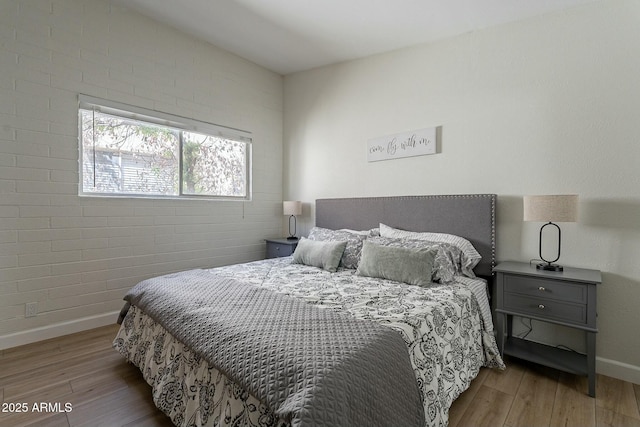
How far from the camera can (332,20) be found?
2746mm

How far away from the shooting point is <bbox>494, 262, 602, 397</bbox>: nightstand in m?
1.90

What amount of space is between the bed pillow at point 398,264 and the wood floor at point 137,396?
0.76 m

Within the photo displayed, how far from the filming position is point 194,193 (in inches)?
134

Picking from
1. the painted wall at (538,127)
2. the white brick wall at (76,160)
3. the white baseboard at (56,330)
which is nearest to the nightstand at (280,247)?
the white brick wall at (76,160)

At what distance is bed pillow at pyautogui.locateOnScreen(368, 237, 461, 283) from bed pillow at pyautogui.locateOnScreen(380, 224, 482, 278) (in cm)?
7

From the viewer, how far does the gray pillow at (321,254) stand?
2666mm

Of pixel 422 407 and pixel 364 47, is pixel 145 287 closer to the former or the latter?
pixel 422 407

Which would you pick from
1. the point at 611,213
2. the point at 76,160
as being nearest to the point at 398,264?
the point at 611,213

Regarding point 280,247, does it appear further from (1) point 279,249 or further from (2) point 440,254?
(2) point 440,254

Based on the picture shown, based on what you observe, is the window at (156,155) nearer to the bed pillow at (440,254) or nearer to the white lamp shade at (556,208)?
the bed pillow at (440,254)

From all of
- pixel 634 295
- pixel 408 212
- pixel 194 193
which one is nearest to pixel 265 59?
pixel 194 193

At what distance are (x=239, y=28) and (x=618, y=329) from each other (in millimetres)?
4042

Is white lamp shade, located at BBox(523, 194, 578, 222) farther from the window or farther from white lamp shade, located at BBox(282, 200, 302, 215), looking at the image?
the window

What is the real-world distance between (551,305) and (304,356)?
183cm
